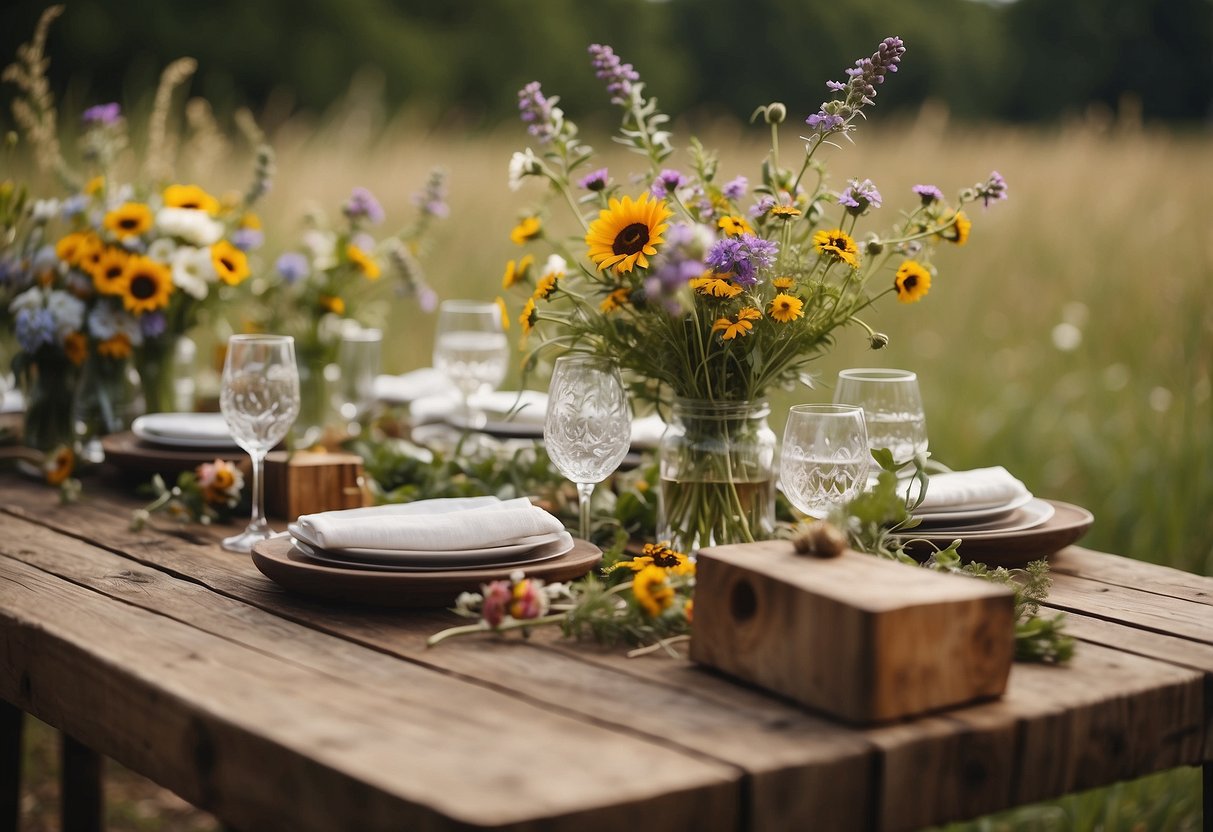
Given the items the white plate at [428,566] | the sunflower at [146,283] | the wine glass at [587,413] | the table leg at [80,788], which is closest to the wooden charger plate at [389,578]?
the white plate at [428,566]

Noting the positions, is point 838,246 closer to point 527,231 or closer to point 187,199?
point 527,231

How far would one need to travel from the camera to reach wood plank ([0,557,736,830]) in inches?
35.1

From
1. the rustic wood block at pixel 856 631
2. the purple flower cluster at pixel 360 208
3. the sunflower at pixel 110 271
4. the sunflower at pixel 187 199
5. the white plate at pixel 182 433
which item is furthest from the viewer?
the purple flower cluster at pixel 360 208

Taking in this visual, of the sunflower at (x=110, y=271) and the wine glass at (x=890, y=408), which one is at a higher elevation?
the sunflower at (x=110, y=271)

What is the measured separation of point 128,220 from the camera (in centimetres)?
220

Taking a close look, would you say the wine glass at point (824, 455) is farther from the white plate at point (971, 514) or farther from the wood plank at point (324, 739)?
the wood plank at point (324, 739)

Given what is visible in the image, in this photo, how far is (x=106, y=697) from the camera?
1180mm

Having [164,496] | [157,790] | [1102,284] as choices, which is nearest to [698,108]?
[1102,284]

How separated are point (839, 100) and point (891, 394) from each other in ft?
1.14

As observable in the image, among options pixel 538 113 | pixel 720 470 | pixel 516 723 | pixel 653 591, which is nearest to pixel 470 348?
pixel 538 113

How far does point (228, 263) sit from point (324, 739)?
1.40m

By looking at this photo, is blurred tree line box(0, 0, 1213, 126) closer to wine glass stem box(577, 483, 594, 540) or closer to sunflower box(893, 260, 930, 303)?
wine glass stem box(577, 483, 594, 540)

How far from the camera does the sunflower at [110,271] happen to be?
2.16 meters

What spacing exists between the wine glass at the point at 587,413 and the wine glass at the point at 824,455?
0.19 m
